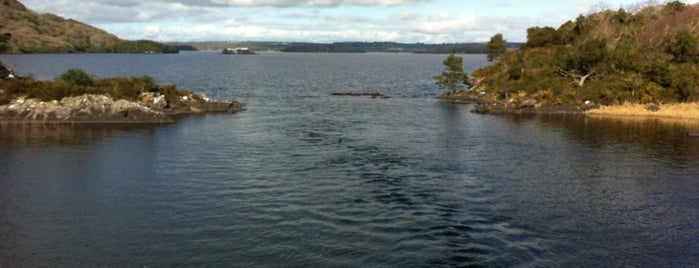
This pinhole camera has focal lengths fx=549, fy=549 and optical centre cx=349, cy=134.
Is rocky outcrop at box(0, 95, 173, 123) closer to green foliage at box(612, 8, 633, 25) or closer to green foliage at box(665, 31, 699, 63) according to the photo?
green foliage at box(665, 31, 699, 63)

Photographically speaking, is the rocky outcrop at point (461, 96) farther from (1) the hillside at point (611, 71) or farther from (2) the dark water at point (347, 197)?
(2) the dark water at point (347, 197)

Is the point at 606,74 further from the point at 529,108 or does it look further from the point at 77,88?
the point at 77,88

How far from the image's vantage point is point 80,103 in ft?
269

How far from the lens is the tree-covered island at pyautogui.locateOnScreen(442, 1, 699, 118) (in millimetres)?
95875

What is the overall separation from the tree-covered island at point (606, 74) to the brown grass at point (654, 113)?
144 centimetres

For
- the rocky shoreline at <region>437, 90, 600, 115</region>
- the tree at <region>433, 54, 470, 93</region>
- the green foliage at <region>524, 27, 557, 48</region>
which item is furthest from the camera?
the green foliage at <region>524, 27, 557, 48</region>

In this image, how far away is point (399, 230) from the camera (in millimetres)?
33625

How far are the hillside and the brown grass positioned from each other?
7.33 ft

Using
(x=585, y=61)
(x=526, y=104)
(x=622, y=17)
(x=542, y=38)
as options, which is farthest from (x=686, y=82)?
(x=622, y=17)

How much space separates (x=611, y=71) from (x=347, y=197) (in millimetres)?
82760

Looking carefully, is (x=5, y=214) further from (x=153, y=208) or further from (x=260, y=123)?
(x=260, y=123)

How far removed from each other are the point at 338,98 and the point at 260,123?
141ft

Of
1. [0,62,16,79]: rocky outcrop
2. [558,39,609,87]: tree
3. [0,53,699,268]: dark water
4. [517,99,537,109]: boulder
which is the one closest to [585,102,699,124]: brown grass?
[517,99,537,109]: boulder

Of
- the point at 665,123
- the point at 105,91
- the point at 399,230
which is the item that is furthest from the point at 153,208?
the point at 665,123
